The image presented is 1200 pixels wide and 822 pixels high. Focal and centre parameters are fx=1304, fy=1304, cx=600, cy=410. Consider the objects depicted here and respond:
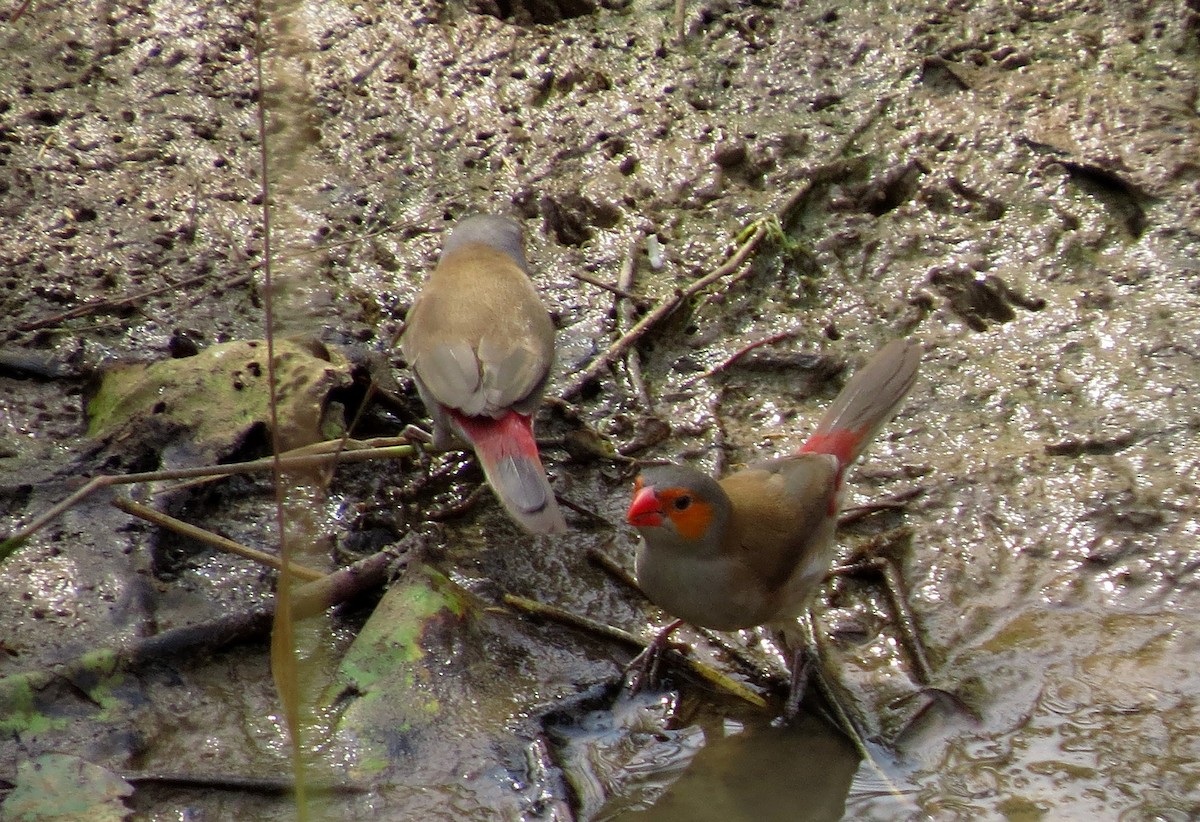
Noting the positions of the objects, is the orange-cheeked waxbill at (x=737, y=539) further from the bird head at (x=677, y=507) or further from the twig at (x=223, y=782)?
the twig at (x=223, y=782)

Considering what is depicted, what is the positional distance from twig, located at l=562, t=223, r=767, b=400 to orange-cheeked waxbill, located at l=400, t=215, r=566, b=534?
0.33 metres

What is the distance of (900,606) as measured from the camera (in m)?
3.76

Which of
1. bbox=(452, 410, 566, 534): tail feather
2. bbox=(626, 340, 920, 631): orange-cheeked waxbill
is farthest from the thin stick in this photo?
bbox=(626, 340, 920, 631): orange-cheeked waxbill

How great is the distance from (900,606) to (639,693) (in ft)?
2.67

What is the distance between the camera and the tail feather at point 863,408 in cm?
393

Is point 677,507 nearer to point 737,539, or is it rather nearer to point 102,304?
point 737,539

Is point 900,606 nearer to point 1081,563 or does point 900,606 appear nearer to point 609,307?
point 1081,563

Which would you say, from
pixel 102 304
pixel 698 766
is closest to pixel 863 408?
pixel 698 766

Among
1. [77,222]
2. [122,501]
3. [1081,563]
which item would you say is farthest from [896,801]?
[77,222]

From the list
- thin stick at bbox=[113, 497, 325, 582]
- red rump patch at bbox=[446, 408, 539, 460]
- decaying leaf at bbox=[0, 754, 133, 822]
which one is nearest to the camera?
decaying leaf at bbox=[0, 754, 133, 822]

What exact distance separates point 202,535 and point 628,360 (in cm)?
164

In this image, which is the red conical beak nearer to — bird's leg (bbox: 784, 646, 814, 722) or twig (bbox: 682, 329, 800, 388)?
bird's leg (bbox: 784, 646, 814, 722)

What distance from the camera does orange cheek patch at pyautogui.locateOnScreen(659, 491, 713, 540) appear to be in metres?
3.47

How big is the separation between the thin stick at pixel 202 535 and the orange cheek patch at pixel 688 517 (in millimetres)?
971
